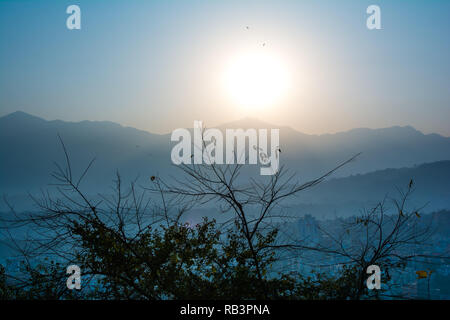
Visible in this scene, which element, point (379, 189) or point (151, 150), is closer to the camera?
point (379, 189)

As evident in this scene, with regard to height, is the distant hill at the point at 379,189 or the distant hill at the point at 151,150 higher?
the distant hill at the point at 151,150

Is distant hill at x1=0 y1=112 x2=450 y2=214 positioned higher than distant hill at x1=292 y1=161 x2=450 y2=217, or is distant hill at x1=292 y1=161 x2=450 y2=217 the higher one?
distant hill at x1=0 y1=112 x2=450 y2=214

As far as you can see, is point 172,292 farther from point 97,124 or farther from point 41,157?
point 97,124

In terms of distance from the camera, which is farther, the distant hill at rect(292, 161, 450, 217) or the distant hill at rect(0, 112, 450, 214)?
the distant hill at rect(0, 112, 450, 214)

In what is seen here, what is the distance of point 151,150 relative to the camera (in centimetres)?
9281

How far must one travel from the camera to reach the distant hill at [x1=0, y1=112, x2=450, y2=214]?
70312mm

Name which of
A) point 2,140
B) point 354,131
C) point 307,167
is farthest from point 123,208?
point 354,131

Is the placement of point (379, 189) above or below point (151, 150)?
below

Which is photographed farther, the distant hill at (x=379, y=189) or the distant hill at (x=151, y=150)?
the distant hill at (x=151, y=150)

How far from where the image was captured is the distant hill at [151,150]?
70312 millimetres

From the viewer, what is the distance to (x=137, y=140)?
118375mm
